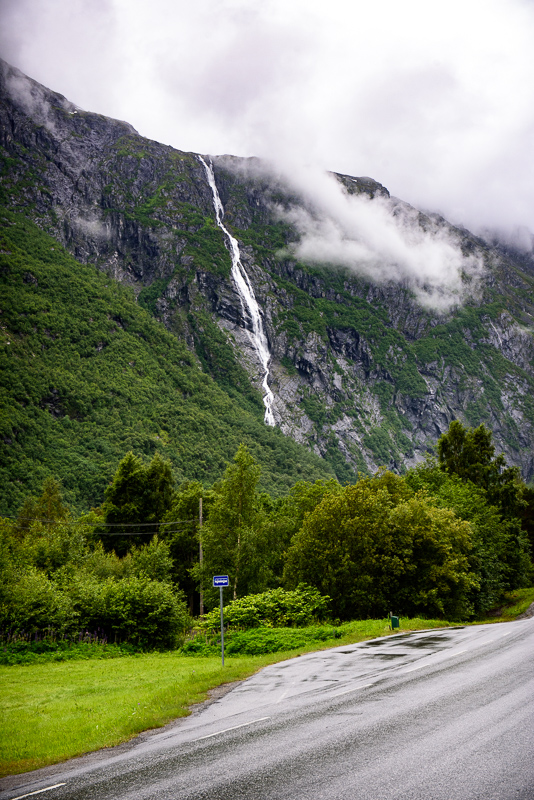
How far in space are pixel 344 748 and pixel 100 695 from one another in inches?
449

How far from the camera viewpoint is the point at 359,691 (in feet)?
37.7

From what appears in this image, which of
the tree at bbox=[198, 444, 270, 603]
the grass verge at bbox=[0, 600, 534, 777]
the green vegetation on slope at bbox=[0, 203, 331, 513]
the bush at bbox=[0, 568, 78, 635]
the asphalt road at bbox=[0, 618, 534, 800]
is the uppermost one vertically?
the green vegetation on slope at bbox=[0, 203, 331, 513]

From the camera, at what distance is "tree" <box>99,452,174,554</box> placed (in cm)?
5606

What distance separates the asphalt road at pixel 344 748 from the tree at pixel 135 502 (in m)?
45.9

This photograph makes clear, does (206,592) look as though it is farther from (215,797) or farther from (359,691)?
(215,797)

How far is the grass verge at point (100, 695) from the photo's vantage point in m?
10.0

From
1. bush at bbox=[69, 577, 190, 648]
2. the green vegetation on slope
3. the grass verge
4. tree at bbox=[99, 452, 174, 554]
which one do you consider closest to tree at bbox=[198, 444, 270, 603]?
bush at bbox=[69, 577, 190, 648]

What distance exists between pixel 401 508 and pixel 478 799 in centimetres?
2911

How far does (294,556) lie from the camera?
33500 mm

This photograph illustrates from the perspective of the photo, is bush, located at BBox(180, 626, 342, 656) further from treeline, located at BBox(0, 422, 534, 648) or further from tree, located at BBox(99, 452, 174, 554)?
tree, located at BBox(99, 452, 174, 554)

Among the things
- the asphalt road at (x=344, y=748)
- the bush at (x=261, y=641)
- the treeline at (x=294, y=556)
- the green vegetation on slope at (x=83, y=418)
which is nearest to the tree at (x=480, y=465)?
the treeline at (x=294, y=556)

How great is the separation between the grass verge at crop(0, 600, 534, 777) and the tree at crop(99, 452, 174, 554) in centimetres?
3130

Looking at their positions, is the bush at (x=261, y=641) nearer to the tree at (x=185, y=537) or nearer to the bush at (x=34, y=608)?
the bush at (x=34, y=608)

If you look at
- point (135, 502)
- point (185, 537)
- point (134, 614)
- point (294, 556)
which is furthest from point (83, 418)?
point (134, 614)
